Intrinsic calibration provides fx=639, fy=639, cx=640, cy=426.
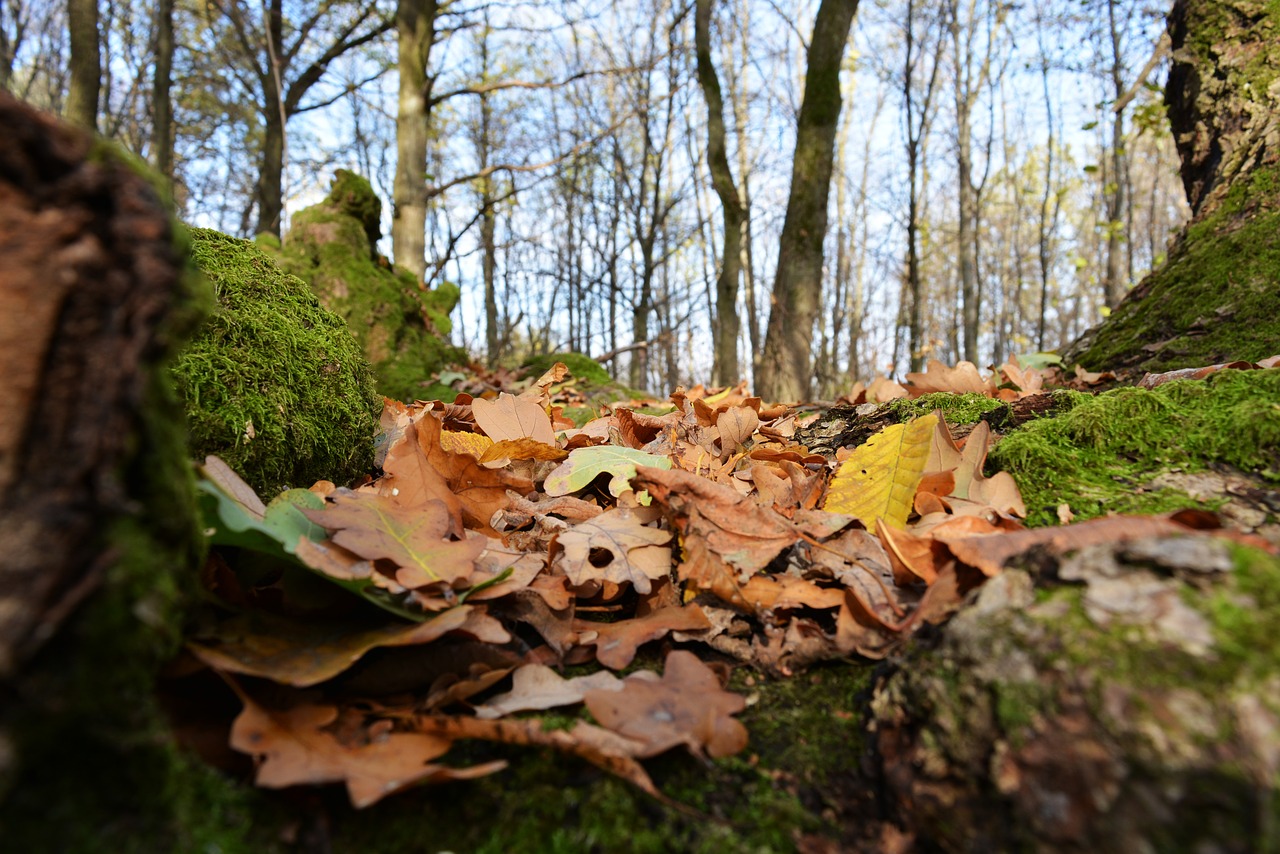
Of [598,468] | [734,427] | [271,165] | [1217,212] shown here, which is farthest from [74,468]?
[271,165]

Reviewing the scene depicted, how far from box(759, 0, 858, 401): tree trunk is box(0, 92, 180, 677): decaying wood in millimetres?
6268

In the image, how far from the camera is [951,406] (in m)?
1.95

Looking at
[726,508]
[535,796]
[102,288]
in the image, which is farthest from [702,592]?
[102,288]

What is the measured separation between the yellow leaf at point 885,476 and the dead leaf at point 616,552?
16.7 inches

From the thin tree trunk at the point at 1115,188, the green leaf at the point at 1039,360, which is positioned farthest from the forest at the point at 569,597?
the thin tree trunk at the point at 1115,188

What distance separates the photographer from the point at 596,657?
43.9 inches

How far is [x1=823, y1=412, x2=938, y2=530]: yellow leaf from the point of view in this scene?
1382 millimetres

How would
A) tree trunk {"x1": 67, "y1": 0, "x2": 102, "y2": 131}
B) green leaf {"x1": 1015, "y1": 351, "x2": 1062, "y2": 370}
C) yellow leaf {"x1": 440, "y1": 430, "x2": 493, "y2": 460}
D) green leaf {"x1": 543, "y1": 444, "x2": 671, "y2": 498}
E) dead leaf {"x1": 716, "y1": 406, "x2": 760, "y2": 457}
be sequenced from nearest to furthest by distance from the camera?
green leaf {"x1": 543, "y1": 444, "x2": 671, "y2": 498}, yellow leaf {"x1": 440, "y1": 430, "x2": 493, "y2": 460}, dead leaf {"x1": 716, "y1": 406, "x2": 760, "y2": 457}, green leaf {"x1": 1015, "y1": 351, "x2": 1062, "y2": 370}, tree trunk {"x1": 67, "y1": 0, "x2": 102, "y2": 131}

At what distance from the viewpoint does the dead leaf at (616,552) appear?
1261 millimetres

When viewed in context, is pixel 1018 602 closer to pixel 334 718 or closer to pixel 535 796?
pixel 535 796

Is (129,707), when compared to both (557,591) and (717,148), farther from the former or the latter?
(717,148)

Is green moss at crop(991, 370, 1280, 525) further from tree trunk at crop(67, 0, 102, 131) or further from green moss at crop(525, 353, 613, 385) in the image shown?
tree trunk at crop(67, 0, 102, 131)

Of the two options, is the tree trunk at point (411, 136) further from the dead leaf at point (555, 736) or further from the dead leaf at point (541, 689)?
the dead leaf at point (555, 736)

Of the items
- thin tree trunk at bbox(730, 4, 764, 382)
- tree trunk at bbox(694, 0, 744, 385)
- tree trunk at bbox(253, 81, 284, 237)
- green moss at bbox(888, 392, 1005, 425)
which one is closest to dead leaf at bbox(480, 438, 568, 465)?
green moss at bbox(888, 392, 1005, 425)
